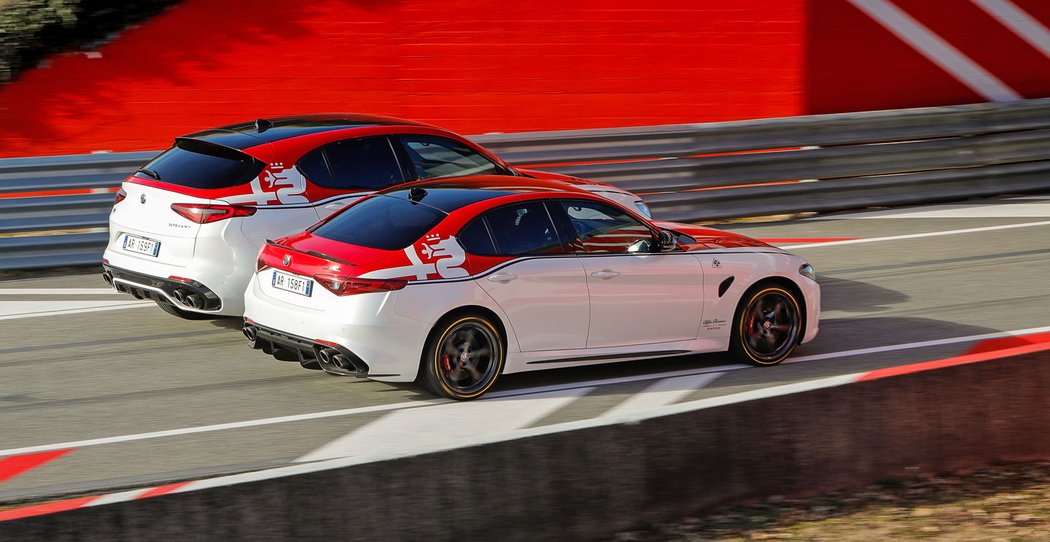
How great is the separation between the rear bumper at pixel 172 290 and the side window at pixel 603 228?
8.53 feet

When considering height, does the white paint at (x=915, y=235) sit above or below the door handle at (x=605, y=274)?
above

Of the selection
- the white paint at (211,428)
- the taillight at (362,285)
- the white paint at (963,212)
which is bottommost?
the white paint at (211,428)

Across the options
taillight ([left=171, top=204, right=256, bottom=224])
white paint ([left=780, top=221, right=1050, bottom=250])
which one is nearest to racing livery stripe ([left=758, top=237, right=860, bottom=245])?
white paint ([left=780, top=221, right=1050, bottom=250])

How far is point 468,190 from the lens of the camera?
8484mm

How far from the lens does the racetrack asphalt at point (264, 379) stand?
7148mm

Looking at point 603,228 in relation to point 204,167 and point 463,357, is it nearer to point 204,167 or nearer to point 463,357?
→ point 463,357

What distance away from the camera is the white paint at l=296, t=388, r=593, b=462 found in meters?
7.26

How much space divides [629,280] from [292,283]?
7.09ft

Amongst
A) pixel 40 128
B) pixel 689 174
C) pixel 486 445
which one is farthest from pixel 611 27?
pixel 486 445

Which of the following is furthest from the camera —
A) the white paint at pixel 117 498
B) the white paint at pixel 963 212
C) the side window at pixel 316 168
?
the white paint at pixel 963 212

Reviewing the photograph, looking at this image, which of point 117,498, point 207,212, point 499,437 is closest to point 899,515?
point 499,437

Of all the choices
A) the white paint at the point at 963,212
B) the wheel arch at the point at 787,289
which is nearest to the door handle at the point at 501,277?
the wheel arch at the point at 787,289

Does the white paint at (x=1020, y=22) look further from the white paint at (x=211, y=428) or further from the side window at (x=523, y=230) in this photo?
the white paint at (x=211, y=428)

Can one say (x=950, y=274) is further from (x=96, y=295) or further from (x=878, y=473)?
(x=96, y=295)
